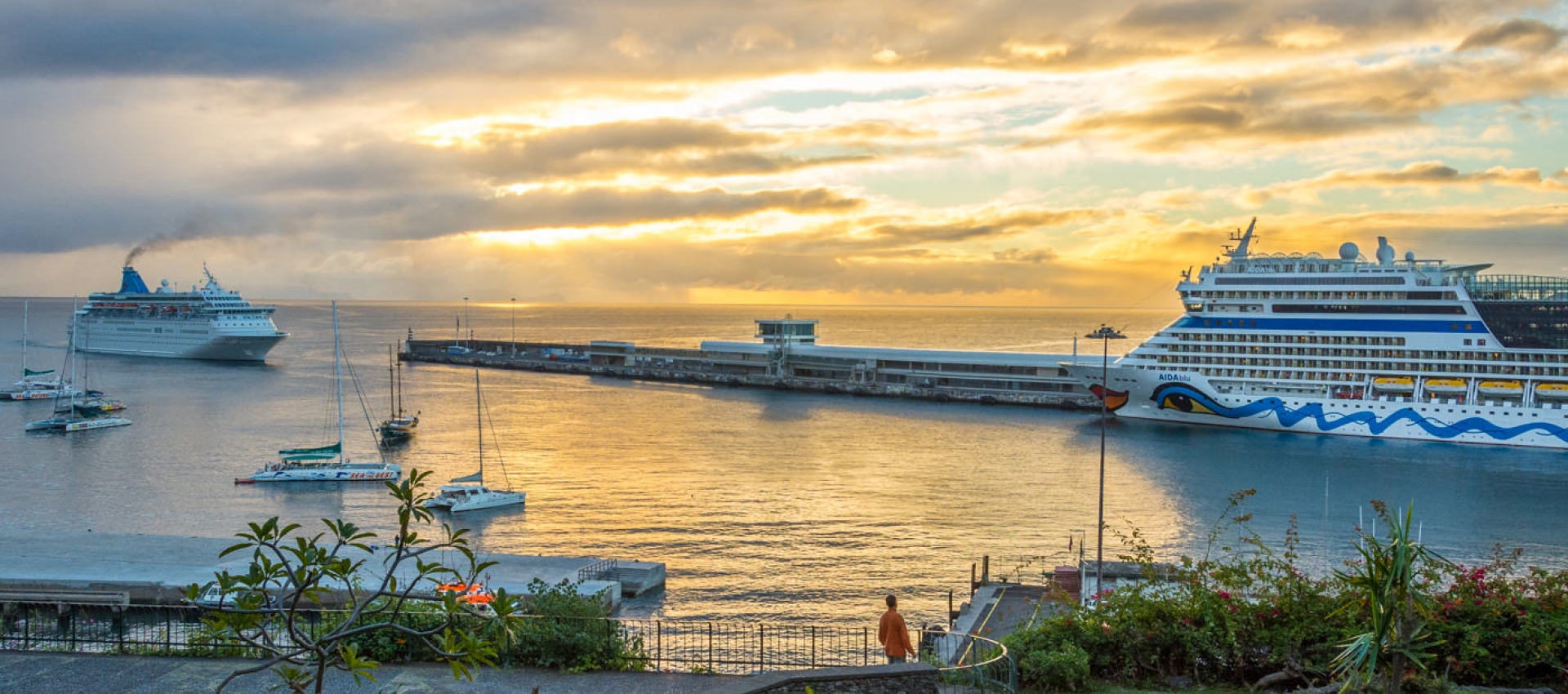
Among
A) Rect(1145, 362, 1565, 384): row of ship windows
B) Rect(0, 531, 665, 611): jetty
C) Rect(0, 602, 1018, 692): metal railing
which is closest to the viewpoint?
Rect(0, 602, 1018, 692): metal railing

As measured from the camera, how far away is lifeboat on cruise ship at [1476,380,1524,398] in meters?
46.4

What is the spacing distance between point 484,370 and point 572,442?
46476 mm

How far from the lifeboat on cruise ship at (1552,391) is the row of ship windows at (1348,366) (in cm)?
52

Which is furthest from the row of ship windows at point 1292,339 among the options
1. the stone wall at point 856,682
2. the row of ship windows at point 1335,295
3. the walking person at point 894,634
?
the stone wall at point 856,682

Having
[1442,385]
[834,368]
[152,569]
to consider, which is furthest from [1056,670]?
[834,368]

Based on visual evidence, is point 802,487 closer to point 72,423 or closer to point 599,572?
point 599,572

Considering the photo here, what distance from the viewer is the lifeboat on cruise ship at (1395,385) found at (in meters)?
48.5

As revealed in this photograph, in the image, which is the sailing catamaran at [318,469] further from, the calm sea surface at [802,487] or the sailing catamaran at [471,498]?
the sailing catamaran at [471,498]

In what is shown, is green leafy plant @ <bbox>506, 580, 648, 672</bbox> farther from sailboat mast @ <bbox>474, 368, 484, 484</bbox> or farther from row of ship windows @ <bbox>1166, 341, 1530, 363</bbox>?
row of ship windows @ <bbox>1166, 341, 1530, 363</bbox>

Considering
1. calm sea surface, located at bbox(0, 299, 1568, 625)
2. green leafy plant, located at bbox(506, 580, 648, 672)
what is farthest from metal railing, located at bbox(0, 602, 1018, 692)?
calm sea surface, located at bbox(0, 299, 1568, 625)

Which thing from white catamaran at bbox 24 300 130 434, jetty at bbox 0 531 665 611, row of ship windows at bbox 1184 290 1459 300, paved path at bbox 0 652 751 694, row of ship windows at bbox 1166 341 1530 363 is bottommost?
jetty at bbox 0 531 665 611

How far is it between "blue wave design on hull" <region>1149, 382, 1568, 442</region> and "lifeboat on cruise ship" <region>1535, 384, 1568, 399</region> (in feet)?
5.87

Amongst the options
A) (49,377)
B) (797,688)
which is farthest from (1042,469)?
(49,377)

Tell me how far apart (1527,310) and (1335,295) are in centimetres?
777
